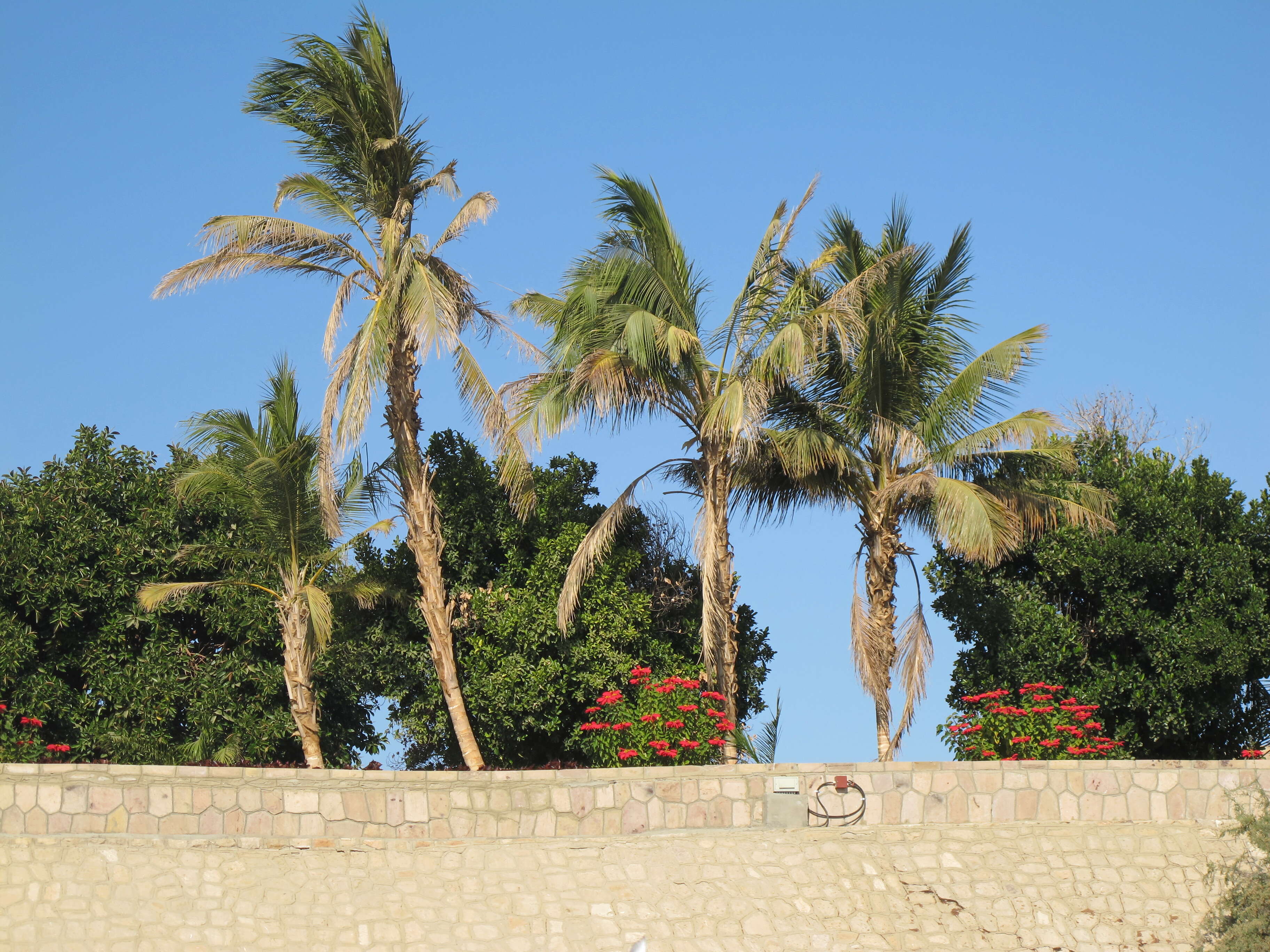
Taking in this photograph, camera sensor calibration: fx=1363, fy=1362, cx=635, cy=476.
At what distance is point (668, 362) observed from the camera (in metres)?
17.5

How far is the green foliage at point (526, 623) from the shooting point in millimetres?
18125

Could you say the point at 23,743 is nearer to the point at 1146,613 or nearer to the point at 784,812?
the point at 784,812

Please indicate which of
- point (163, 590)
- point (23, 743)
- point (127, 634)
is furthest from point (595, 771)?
point (127, 634)

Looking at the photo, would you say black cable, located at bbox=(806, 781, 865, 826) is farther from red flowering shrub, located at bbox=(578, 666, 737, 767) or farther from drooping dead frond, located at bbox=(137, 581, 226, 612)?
drooping dead frond, located at bbox=(137, 581, 226, 612)

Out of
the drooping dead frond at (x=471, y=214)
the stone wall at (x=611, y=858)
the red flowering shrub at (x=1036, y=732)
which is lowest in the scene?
the stone wall at (x=611, y=858)

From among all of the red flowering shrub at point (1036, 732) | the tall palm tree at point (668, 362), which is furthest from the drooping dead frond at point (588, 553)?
the red flowering shrub at point (1036, 732)

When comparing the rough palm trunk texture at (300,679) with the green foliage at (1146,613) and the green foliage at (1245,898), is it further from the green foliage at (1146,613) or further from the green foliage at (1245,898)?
the green foliage at (1245,898)

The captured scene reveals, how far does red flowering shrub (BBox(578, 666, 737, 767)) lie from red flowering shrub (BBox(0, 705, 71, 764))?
6.72 meters

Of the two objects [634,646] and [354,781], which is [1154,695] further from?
[354,781]

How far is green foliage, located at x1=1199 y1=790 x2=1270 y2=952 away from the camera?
13.0 meters

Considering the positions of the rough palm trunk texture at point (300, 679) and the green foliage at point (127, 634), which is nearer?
the rough palm trunk texture at point (300, 679)

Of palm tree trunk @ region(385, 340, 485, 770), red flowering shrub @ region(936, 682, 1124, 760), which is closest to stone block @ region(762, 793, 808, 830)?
red flowering shrub @ region(936, 682, 1124, 760)

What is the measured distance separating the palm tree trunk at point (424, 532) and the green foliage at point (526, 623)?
0.67 m

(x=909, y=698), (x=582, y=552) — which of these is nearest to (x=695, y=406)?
(x=582, y=552)
